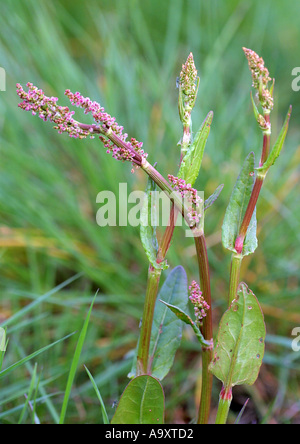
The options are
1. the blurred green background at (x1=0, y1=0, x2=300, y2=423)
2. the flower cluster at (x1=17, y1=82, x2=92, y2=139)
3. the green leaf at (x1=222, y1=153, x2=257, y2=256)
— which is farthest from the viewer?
the blurred green background at (x1=0, y1=0, x2=300, y2=423)

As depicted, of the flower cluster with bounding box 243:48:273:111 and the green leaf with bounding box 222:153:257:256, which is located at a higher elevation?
the flower cluster with bounding box 243:48:273:111

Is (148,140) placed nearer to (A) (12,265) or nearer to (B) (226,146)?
(B) (226,146)

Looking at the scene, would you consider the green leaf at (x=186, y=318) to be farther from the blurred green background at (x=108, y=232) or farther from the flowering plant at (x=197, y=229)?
the blurred green background at (x=108, y=232)

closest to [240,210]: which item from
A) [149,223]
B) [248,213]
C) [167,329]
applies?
[248,213]

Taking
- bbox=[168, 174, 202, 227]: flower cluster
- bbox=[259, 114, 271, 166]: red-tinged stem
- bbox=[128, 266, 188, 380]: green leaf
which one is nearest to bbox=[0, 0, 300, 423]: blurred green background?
bbox=[128, 266, 188, 380]: green leaf

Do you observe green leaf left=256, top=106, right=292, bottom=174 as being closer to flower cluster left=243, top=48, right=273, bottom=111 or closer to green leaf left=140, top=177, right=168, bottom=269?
flower cluster left=243, top=48, right=273, bottom=111

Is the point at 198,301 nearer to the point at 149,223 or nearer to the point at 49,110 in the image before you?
the point at 149,223

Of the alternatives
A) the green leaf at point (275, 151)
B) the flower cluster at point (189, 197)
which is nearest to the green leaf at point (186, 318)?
the flower cluster at point (189, 197)
